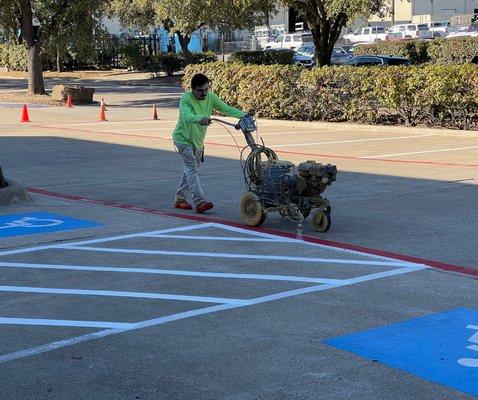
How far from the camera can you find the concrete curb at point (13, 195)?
10.8 metres

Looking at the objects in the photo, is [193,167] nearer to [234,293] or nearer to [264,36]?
[234,293]

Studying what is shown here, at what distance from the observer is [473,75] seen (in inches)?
768

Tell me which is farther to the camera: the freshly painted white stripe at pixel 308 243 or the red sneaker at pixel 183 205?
the red sneaker at pixel 183 205

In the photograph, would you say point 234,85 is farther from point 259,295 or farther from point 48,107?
point 259,295

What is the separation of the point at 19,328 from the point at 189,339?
A: 1231 millimetres

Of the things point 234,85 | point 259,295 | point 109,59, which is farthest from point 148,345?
point 109,59

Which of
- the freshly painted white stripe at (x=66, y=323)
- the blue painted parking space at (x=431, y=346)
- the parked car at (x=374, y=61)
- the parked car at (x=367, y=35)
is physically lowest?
the blue painted parking space at (x=431, y=346)

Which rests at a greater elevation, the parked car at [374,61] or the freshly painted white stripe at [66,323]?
the parked car at [374,61]

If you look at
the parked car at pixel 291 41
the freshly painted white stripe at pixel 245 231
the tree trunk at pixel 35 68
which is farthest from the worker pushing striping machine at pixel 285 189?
the parked car at pixel 291 41

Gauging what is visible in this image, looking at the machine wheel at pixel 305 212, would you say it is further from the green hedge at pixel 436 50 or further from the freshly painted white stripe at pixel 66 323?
the green hedge at pixel 436 50

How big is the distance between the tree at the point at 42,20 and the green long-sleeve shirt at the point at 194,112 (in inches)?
873

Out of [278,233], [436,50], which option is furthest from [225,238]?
[436,50]

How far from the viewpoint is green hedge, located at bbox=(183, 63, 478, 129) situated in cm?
2011

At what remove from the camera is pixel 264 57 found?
40.6 metres
